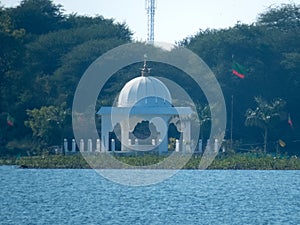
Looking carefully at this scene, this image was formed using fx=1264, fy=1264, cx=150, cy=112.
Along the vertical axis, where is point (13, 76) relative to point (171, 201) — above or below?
above

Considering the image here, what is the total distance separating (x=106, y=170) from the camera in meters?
62.5

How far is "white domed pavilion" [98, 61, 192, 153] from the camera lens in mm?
72250

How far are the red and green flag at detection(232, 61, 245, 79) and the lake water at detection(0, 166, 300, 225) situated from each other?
17958 millimetres

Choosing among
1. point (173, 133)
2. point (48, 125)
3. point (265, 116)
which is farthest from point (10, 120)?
point (265, 116)

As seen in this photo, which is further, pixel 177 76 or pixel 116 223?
pixel 177 76

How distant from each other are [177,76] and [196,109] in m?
10.5

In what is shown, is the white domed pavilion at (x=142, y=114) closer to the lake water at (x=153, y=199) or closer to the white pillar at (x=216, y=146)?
the white pillar at (x=216, y=146)

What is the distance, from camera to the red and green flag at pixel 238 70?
78.8 meters

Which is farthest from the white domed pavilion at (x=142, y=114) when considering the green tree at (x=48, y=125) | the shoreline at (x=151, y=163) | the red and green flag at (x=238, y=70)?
the red and green flag at (x=238, y=70)

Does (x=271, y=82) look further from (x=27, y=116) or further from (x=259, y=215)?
(x=259, y=215)

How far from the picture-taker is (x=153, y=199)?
4709 cm

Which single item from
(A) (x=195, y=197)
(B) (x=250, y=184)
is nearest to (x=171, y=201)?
(A) (x=195, y=197)

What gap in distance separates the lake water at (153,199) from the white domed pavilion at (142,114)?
11.0 meters

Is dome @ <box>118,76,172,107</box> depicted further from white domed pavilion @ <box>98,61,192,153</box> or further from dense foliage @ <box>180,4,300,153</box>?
dense foliage @ <box>180,4,300,153</box>
